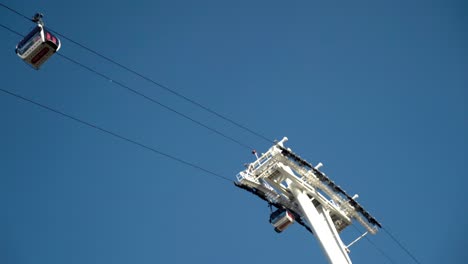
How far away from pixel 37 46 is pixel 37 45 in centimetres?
4

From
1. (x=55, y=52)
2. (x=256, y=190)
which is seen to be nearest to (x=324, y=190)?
(x=256, y=190)

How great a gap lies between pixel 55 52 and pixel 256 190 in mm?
10762

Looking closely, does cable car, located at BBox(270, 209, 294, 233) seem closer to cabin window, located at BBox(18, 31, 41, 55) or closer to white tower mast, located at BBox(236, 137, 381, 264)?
white tower mast, located at BBox(236, 137, 381, 264)

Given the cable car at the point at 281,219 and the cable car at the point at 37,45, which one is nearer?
the cable car at the point at 37,45

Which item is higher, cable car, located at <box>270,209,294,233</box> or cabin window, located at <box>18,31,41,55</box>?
cabin window, located at <box>18,31,41,55</box>

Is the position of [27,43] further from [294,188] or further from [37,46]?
[294,188]

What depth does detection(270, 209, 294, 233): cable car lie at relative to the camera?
1195 inches

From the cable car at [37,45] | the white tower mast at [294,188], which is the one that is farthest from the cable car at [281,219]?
the cable car at [37,45]

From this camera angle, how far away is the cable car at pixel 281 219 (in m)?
30.3

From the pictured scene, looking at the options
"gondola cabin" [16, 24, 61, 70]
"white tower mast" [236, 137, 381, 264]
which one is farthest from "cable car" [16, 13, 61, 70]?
"white tower mast" [236, 137, 381, 264]

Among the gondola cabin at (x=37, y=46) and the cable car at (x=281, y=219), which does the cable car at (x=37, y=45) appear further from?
the cable car at (x=281, y=219)

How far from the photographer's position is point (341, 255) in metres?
27.9

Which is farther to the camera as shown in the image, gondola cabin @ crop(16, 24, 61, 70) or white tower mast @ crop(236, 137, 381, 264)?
white tower mast @ crop(236, 137, 381, 264)

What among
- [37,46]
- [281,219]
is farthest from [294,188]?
[37,46]
